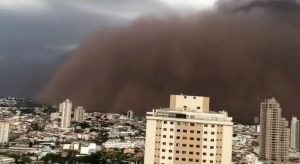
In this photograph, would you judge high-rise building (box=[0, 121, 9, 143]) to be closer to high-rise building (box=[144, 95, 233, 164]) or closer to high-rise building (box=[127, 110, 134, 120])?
high-rise building (box=[127, 110, 134, 120])

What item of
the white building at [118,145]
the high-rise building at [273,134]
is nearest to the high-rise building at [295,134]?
the high-rise building at [273,134]

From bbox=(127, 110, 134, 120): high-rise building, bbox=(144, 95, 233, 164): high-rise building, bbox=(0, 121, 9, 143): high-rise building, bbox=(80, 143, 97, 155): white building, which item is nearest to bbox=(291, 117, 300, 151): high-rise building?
bbox=(127, 110, 134, 120): high-rise building

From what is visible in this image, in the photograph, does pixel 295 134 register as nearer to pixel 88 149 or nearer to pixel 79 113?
pixel 88 149

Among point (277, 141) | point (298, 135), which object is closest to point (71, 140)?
point (277, 141)

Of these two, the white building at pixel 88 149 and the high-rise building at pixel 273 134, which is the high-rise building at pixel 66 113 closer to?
the white building at pixel 88 149

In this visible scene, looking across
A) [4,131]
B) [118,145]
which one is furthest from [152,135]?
[4,131]

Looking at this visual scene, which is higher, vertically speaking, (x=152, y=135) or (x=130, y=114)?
(x=130, y=114)
